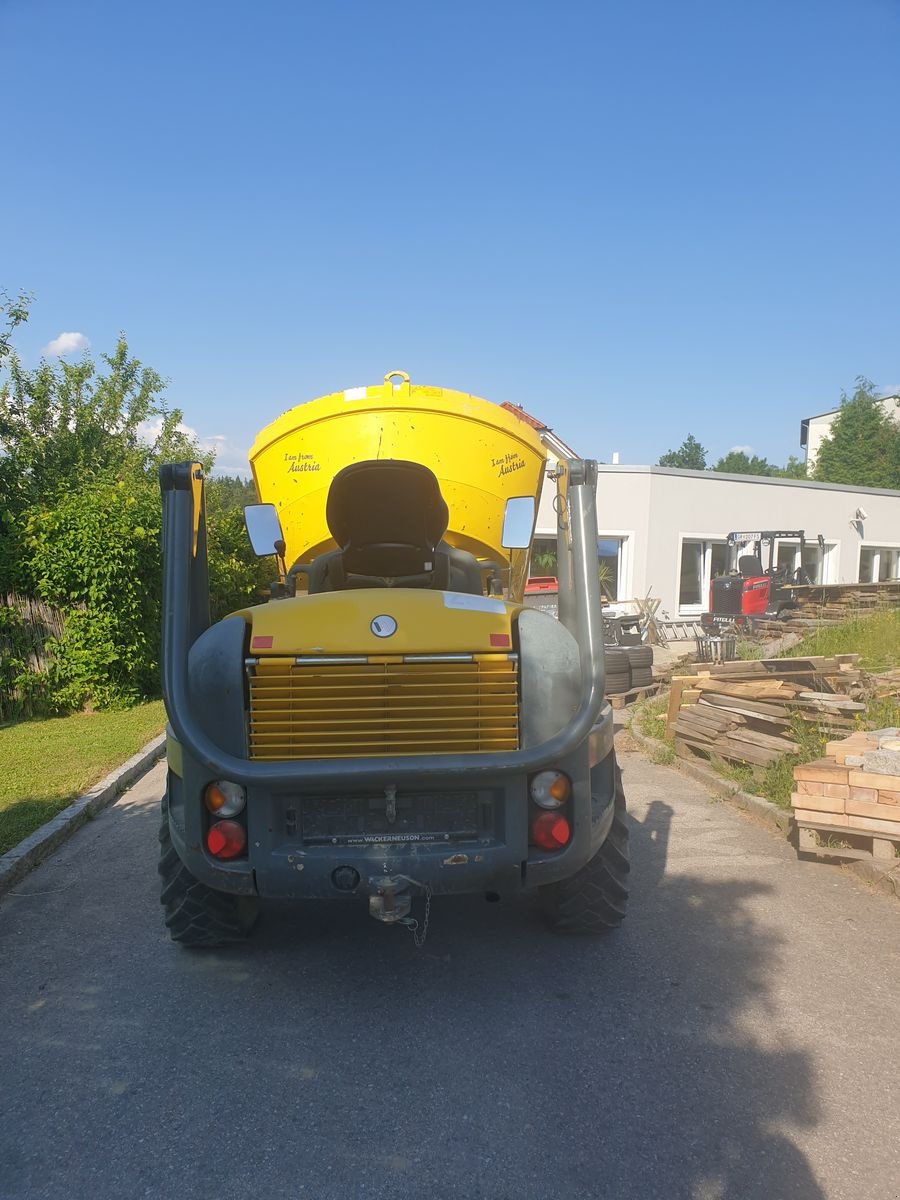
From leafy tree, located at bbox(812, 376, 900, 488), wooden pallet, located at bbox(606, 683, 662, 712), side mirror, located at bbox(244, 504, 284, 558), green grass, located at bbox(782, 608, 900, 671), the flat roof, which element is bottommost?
wooden pallet, located at bbox(606, 683, 662, 712)

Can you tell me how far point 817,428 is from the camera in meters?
71.4

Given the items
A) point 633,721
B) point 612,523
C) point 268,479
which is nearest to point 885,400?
point 612,523

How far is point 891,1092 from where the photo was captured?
3.07 m

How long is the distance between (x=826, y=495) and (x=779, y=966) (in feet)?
78.0

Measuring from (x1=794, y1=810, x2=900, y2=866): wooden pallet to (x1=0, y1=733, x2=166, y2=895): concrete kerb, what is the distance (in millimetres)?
4662

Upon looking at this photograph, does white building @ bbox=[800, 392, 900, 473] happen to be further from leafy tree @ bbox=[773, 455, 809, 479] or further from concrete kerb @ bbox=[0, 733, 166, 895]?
concrete kerb @ bbox=[0, 733, 166, 895]

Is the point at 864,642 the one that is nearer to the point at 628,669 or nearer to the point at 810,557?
the point at 628,669

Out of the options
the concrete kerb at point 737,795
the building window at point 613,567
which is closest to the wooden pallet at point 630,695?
the concrete kerb at point 737,795

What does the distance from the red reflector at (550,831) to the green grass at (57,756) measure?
3.82 m

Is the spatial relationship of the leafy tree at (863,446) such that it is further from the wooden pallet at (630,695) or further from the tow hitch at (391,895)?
the tow hitch at (391,895)

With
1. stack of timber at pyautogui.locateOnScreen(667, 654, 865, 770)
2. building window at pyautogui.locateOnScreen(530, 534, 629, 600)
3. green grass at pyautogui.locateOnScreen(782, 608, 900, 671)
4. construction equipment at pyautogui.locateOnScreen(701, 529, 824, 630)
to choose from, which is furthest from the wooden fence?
construction equipment at pyautogui.locateOnScreen(701, 529, 824, 630)

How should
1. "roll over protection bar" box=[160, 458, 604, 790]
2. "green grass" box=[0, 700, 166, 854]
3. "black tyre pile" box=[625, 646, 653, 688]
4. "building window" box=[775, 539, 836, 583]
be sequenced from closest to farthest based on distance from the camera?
"roll over protection bar" box=[160, 458, 604, 790] < "green grass" box=[0, 700, 166, 854] < "black tyre pile" box=[625, 646, 653, 688] < "building window" box=[775, 539, 836, 583]

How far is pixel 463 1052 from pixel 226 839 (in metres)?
1.18

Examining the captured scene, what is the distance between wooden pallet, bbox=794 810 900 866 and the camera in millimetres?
5055
